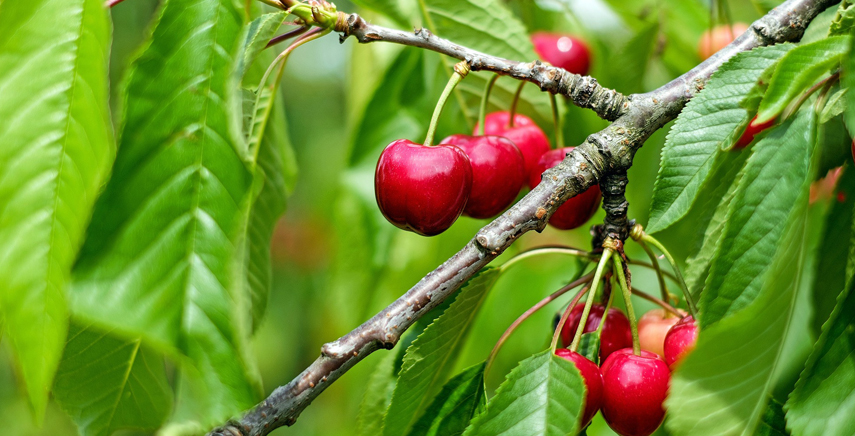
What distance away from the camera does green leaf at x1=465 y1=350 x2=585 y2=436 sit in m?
0.64

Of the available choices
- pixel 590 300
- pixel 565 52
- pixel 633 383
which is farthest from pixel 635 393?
pixel 565 52

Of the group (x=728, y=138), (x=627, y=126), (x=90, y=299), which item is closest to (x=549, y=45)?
(x=627, y=126)

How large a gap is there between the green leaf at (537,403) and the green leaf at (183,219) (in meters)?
0.23

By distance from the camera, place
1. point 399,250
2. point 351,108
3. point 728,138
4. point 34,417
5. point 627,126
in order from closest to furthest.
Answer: point 34,417 → point 728,138 → point 627,126 → point 399,250 → point 351,108

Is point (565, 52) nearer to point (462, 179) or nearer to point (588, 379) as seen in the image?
point (462, 179)

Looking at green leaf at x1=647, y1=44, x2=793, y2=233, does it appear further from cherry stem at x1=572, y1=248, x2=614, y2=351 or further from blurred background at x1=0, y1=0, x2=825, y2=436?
blurred background at x1=0, y1=0, x2=825, y2=436

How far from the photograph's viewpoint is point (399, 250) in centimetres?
145

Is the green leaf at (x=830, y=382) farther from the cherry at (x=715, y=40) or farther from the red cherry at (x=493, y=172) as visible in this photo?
the cherry at (x=715, y=40)

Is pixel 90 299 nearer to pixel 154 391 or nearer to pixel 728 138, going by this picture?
pixel 154 391

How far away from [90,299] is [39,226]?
3.3 inches

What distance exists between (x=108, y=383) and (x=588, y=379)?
587 millimetres

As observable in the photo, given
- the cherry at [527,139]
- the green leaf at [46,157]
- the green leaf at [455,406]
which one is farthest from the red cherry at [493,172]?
the green leaf at [46,157]

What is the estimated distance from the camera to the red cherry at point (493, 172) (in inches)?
34.9

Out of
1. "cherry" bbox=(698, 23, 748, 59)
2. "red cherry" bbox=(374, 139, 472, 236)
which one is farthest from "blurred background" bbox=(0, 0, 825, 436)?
"red cherry" bbox=(374, 139, 472, 236)
